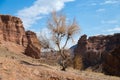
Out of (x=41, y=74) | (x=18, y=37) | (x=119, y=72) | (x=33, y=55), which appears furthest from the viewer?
(x=18, y=37)

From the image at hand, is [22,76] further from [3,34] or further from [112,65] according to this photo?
[3,34]

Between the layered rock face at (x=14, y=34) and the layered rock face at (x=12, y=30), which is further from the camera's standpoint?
the layered rock face at (x=12, y=30)

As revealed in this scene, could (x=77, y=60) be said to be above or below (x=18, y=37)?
below

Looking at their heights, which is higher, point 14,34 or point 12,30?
point 12,30

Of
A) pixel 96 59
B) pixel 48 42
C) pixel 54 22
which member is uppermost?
pixel 54 22

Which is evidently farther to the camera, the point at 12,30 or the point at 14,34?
the point at 14,34

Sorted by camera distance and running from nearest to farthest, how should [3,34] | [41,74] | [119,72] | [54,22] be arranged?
[41,74] → [54,22] → [119,72] → [3,34]

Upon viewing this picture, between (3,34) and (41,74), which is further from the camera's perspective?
(3,34)

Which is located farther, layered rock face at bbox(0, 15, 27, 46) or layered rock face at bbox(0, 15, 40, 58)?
layered rock face at bbox(0, 15, 27, 46)

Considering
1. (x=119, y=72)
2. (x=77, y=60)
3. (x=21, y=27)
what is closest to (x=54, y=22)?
(x=119, y=72)

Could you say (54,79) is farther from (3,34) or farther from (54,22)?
(3,34)

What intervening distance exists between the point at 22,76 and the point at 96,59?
16091 cm

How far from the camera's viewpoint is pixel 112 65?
7500cm

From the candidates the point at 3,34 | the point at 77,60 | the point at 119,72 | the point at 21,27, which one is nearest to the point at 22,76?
the point at 119,72
